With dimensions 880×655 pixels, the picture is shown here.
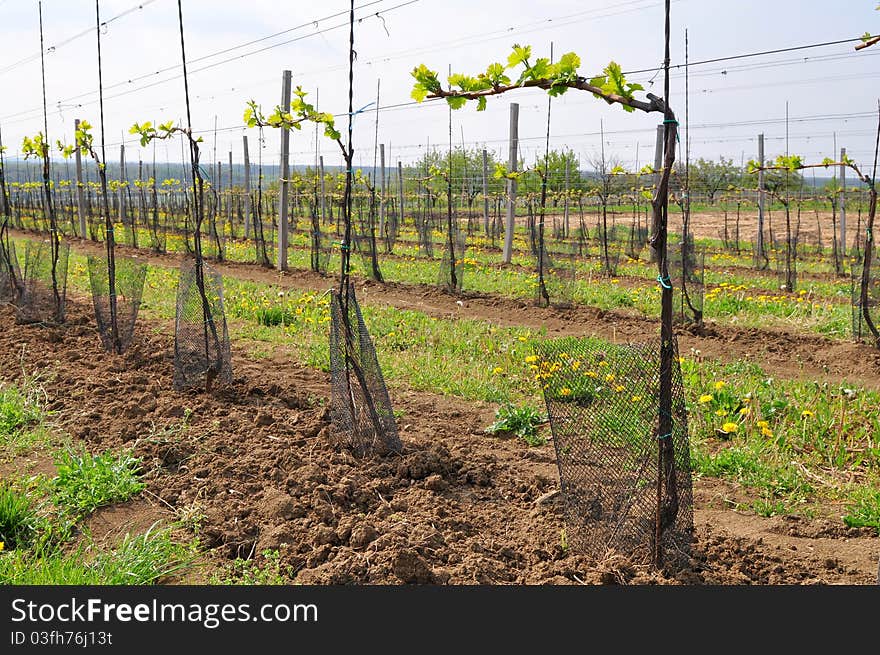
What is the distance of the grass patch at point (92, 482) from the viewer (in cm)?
348

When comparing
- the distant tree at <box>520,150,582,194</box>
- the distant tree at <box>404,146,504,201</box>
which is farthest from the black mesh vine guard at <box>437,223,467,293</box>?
the distant tree at <box>404,146,504,201</box>

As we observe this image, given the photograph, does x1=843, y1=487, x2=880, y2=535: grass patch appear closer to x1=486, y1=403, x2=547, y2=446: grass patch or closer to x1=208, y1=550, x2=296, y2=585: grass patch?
x1=486, y1=403, x2=547, y2=446: grass patch

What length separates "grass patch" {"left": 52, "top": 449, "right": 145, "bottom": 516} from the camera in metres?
3.48

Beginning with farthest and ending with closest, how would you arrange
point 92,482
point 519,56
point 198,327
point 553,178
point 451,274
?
point 553,178
point 451,274
point 198,327
point 92,482
point 519,56

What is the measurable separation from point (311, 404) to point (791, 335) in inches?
204

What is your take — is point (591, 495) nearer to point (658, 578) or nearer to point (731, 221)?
point (658, 578)

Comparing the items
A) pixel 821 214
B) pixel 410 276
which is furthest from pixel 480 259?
pixel 821 214

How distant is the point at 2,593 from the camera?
256cm

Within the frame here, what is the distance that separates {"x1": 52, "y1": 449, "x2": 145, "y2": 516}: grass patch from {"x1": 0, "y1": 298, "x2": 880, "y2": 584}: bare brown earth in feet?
0.26

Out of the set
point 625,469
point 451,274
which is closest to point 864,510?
point 625,469

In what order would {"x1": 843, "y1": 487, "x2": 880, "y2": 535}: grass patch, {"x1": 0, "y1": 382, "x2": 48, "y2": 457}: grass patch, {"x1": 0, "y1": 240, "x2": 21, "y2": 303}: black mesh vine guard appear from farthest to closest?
1. {"x1": 0, "y1": 240, "x2": 21, "y2": 303}: black mesh vine guard
2. {"x1": 0, "y1": 382, "x2": 48, "y2": 457}: grass patch
3. {"x1": 843, "y1": 487, "x2": 880, "y2": 535}: grass patch

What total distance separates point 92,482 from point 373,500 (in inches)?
53.8

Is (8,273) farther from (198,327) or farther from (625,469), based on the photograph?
(625,469)

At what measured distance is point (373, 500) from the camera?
3557 millimetres
